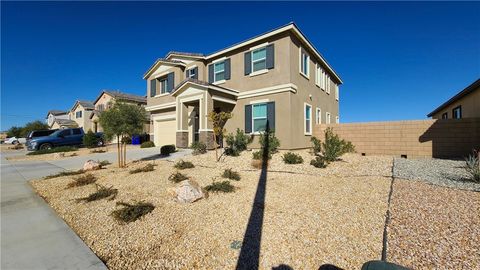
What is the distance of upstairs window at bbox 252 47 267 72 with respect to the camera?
1340 centimetres

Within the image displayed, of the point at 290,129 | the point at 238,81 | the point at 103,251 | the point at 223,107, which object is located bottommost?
the point at 103,251

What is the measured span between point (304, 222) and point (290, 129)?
872 cm

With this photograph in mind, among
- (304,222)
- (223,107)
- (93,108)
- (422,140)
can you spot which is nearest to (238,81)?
(223,107)

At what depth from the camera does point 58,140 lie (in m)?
20.3

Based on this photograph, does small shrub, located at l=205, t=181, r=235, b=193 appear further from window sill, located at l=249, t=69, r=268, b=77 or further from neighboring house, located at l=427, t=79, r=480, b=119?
neighboring house, located at l=427, t=79, r=480, b=119

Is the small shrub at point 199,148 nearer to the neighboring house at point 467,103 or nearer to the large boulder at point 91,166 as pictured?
the large boulder at point 91,166

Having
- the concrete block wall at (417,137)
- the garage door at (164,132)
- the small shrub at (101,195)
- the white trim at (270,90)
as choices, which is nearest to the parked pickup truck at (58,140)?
the garage door at (164,132)

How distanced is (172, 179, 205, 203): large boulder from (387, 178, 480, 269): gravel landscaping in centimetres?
377

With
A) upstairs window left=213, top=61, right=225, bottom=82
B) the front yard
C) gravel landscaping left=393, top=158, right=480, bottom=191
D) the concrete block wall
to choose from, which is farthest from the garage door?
gravel landscaping left=393, top=158, right=480, bottom=191

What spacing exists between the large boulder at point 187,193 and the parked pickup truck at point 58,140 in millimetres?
17374

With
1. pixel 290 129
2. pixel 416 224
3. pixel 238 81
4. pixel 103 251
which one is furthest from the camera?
pixel 238 81

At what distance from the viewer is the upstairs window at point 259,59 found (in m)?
13.4

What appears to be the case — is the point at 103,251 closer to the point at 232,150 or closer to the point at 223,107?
the point at 232,150

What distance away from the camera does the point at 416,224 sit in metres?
3.65
